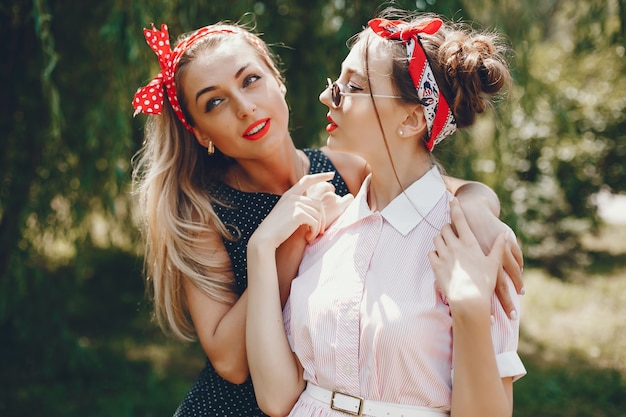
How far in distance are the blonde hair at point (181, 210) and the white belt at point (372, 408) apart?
1.82 feet

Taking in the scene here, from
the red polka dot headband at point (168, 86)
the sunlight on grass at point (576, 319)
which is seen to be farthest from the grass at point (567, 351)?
the red polka dot headband at point (168, 86)

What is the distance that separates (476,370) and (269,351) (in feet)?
1.81

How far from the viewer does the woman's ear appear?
1747mm

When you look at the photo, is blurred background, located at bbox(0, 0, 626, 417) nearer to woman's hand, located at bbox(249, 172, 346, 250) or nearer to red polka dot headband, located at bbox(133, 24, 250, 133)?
red polka dot headband, located at bbox(133, 24, 250, 133)

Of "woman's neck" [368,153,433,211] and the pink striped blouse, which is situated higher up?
"woman's neck" [368,153,433,211]

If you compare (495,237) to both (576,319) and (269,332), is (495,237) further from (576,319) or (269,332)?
(576,319)

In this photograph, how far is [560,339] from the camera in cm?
522

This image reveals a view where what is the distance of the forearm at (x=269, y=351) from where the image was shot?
1698mm

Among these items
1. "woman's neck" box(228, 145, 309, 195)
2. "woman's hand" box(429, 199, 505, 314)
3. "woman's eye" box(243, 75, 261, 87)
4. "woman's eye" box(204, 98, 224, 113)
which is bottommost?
"woman's neck" box(228, 145, 309, 195)

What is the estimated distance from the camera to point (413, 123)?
5.81 ft

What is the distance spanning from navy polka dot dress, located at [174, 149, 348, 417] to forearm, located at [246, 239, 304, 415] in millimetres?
329

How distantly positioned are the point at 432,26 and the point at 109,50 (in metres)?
2.72

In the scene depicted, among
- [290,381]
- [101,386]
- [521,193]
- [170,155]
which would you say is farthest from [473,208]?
[521,193]

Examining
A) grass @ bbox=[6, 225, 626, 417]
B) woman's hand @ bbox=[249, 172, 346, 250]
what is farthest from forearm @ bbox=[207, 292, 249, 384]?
grass @ bbox=[6, 225, 626, 417]
